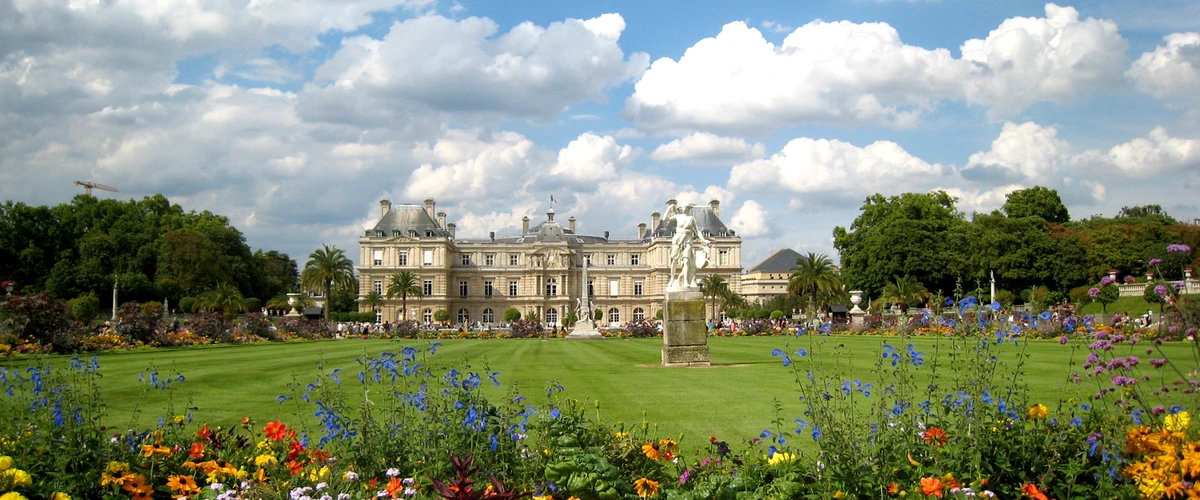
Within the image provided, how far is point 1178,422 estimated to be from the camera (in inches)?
196

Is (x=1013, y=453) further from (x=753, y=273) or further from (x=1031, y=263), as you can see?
(x=753, y=273)

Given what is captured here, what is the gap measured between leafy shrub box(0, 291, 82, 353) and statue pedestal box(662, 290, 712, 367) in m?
15.7

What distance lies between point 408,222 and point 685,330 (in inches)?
3037

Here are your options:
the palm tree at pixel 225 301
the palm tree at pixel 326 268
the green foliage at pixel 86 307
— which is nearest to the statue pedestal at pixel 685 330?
the green foliage at pixel 86 307

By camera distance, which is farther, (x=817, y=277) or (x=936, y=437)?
(x=817, y=277)

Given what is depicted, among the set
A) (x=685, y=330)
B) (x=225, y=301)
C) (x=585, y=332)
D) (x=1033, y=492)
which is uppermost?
(x=225, y=301)

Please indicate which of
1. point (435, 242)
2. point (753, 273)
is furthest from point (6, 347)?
point (753, 273)

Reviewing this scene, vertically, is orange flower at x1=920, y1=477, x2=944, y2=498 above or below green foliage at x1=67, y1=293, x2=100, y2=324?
below

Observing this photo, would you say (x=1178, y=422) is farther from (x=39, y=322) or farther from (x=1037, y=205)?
(x=1037, y=205)

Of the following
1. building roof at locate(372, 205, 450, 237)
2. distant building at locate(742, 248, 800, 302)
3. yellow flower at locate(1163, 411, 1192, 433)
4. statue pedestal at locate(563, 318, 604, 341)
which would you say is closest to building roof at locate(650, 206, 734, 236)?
distant building at locate(742, 248, 800, 302)

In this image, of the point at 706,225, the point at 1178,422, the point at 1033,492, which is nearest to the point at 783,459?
the point at 1033,492

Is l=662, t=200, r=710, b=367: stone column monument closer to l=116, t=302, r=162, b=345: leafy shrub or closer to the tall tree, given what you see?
l=116, t=302, r=162, b=345: leafy shrub

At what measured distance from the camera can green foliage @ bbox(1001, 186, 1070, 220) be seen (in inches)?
2566

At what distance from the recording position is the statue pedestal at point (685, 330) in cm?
1652
